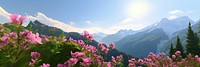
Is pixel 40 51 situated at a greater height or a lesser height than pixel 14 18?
lesser

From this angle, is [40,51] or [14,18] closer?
[14,18]

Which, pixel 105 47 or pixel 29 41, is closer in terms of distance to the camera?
pixel 29 41

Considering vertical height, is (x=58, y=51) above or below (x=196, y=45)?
below

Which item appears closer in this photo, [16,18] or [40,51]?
[16,18]

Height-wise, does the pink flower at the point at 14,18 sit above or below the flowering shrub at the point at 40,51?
above

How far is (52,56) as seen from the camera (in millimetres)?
8258

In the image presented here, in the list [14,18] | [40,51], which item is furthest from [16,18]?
[40,51]

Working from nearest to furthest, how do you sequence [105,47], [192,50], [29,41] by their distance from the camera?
[29,41] < [105,47] < [192,50]

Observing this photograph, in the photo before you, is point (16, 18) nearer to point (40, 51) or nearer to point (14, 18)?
point (14, 18)

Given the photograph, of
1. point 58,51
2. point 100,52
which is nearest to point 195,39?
point 100,52

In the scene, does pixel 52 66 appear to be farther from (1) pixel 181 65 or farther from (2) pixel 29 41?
(1) pixel 181 65

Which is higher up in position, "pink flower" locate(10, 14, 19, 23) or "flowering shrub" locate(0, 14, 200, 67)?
"pink flower" locate(10, 14, 19, 23)

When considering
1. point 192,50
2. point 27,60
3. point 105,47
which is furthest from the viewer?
point 192,50

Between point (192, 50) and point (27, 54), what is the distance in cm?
5078
